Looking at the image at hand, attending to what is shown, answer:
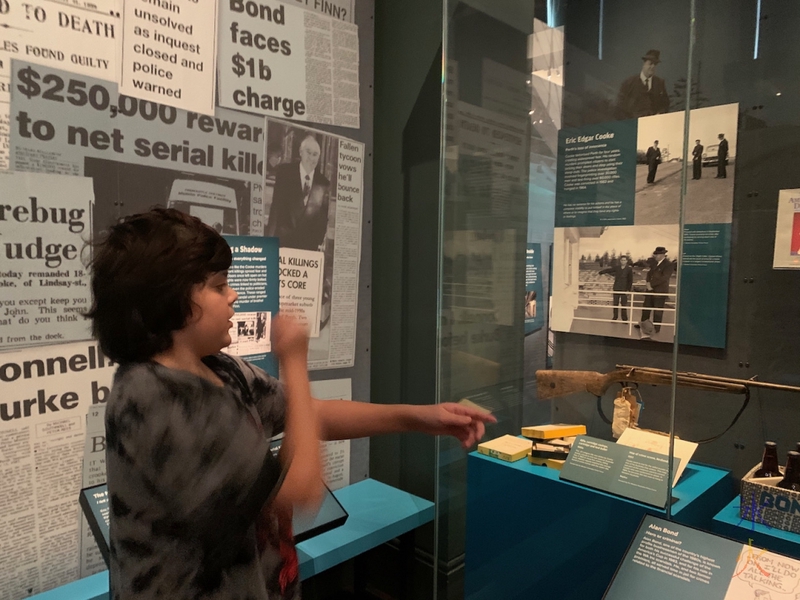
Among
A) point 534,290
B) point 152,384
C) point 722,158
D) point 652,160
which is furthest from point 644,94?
point 152,384

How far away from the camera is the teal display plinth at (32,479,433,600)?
1320mm

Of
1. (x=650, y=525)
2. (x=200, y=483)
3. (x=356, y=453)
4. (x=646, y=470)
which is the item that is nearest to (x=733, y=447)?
(x=646, y=470)

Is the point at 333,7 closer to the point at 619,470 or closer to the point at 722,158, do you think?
the point at 722,158

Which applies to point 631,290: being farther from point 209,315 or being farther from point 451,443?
point 209,315

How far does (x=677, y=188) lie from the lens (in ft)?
4.13

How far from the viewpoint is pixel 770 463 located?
4.42ft

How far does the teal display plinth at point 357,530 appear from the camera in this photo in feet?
4.33

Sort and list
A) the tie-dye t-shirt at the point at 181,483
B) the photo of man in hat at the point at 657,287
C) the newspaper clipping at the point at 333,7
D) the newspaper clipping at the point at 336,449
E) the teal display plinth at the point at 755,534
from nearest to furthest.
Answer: the tie-dye t-shirt at the point at 181,483 → the teal display plinth at the point at 755,534 → the photo of man in hat at the point at 657,287 → the newspaper clipping at the point at 333,7 → the newspaper clipping at the point at 336,449

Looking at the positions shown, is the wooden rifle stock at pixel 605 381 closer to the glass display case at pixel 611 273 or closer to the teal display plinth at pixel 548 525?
the glass display case at pixel 611 273

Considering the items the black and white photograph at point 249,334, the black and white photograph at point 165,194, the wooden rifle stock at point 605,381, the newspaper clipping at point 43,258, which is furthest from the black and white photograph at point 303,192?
the wooden rifle stock at point 605,381

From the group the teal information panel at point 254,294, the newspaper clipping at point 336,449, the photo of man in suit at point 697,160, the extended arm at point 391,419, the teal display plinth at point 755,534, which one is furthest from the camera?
the newspaper clipping at point 336,449

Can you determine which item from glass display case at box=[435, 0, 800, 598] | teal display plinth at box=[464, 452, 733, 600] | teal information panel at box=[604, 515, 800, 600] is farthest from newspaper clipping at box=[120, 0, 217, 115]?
teal information panel at box=[604, 515, 800, 600]

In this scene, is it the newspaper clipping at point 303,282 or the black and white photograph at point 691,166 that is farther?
the newspaper clipping at point 303,282

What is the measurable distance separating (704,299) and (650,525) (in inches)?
26.1
